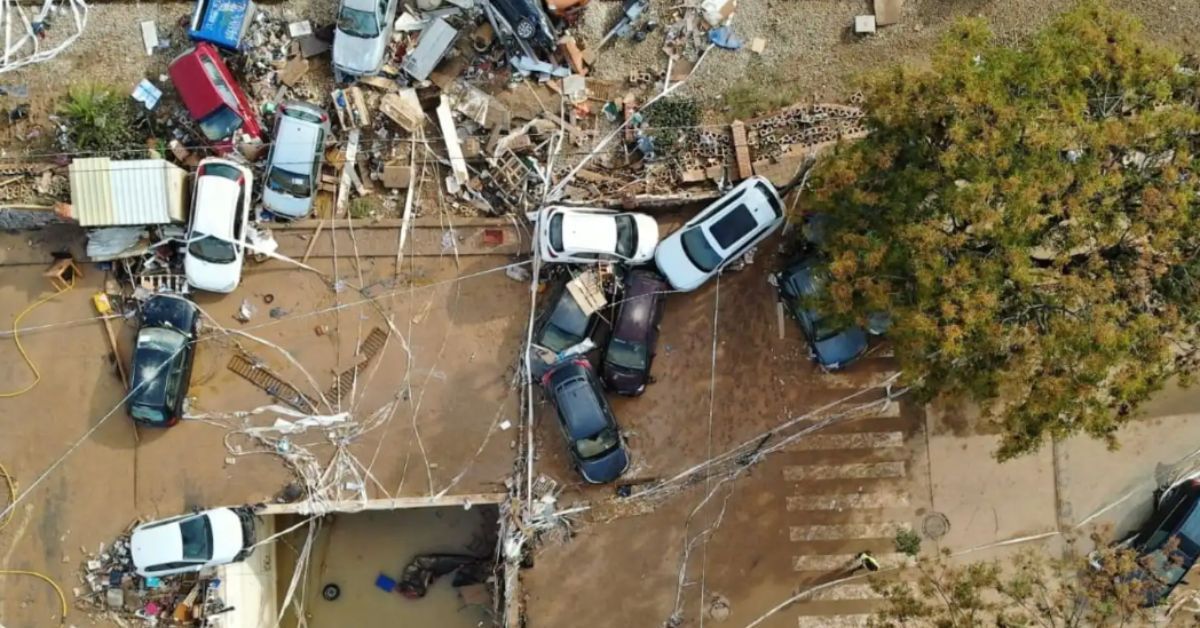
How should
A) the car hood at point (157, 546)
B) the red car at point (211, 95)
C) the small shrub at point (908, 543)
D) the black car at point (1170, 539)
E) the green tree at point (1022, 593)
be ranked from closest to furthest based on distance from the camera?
the green tree at point (1022, 593) < the black car at point (1170, 539) < the car hood at point (157, 546) < the red car at point (211, 95) < the small shrub at point (908, 543)

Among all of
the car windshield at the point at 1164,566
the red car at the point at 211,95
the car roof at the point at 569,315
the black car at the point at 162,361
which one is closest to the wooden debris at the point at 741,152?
the car roof at the point at 569,315

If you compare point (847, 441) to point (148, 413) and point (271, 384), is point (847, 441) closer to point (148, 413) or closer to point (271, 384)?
point (271, 384)

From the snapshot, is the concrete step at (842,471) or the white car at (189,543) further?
the concrete step at (842,471)

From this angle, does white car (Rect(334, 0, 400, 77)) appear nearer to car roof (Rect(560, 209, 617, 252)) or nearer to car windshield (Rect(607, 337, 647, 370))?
car roof (Rect(560, 209, 617, 252))

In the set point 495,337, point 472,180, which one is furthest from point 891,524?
point 472,180

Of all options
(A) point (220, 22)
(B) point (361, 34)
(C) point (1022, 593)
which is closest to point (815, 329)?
(C) point (1022, 593)

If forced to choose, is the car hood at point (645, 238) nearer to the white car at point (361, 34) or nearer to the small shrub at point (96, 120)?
the white car at point (361, 34)

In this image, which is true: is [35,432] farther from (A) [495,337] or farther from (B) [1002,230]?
(B) [1002,230]
